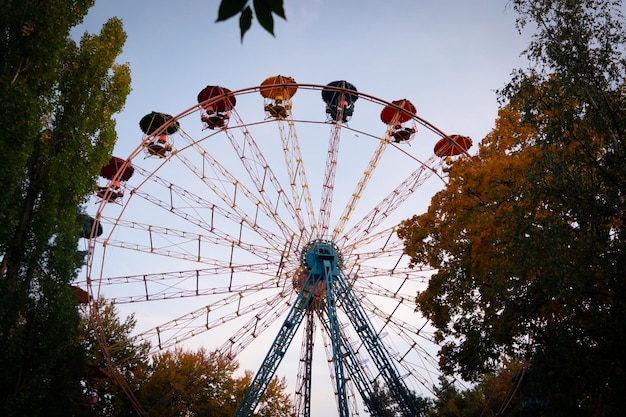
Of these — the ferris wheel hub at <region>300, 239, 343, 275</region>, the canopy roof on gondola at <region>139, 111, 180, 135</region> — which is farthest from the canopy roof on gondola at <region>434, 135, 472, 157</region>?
the canopy roof on gondola at <region>139, 111, 180, 135</region>

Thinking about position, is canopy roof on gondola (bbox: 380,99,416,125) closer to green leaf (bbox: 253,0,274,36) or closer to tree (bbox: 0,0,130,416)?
tree (bbox: 0,0,130,416)

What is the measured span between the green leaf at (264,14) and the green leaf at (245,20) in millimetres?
28

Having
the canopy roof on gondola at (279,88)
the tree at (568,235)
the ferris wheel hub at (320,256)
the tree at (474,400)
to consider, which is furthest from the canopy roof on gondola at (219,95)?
the tree at (474,400)

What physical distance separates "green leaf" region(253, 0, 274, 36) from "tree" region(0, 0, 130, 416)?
29.5ft

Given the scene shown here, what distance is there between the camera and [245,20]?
5.04ft

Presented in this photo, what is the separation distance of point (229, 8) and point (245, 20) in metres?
0.11

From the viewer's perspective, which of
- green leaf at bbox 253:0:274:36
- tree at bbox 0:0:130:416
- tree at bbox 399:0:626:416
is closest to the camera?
green leaf at bbox 253:0:274:36

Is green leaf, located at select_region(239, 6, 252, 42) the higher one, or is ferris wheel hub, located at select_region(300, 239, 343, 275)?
ferris wheel hub, located at select_region(300, 239, 343, 275)

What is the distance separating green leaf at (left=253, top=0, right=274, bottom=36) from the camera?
1521 mm

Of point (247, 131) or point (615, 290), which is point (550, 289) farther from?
point (247, 131)

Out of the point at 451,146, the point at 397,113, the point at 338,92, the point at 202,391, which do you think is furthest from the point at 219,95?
the point at 202,391

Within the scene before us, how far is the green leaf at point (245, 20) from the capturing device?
1531 millimetres

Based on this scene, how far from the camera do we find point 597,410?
25.4 feet

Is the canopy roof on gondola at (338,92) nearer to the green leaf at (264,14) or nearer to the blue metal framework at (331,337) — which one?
the blue metal framework at (331,337)
